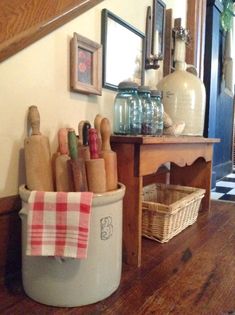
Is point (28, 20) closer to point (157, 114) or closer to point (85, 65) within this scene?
point (85, 65)

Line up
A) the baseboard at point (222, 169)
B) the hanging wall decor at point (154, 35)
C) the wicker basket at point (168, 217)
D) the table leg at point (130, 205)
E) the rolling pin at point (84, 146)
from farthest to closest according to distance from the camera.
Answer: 1. the baseboard at point (222, 169)
2. the hanging wall decor at point (154, 35)
3. the wicker basket at point (168, 217)
4. the table leg at point (130, 205)
5. the rolling pin at point (84, 146)

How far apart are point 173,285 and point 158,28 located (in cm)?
108

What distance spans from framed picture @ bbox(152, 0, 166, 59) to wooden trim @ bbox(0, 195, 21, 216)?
34.7 inches

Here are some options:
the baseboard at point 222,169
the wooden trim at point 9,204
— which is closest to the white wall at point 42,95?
the wooden trim at point 9,204

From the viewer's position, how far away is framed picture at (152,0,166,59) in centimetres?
131

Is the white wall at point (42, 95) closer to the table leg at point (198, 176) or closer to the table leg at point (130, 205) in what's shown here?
the table leg at point (130, 205)

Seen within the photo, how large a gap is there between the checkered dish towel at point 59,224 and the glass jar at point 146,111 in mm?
445

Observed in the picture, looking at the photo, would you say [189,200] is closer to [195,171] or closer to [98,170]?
[195,171]

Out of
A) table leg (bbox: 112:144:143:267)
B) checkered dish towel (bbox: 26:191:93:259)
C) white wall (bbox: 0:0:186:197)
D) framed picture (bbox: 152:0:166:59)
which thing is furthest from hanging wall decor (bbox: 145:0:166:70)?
checkered dish towel (bbox: 26:191:93:259)

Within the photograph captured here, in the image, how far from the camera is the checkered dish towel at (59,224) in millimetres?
562

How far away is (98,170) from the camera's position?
0.64 metres

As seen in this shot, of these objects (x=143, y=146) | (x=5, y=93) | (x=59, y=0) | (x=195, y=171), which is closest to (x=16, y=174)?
(x=5, y=93)

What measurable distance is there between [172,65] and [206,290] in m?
1.13

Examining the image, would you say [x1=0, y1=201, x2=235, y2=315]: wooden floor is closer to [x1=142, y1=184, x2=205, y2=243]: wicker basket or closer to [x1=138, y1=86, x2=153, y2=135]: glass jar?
[x1=142, y1=184, x2=205, y2=243]: wicker basket
